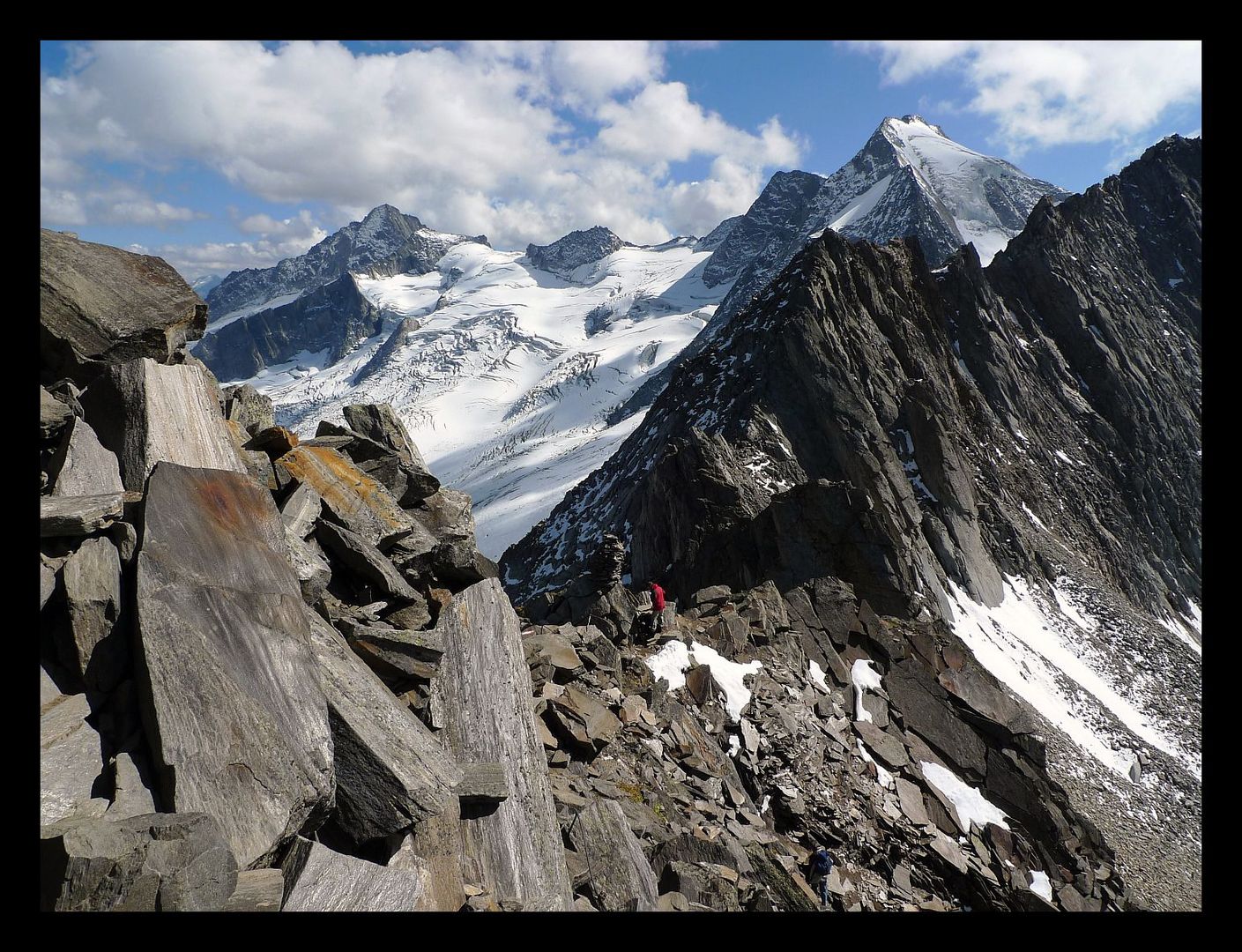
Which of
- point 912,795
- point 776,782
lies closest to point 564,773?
point 776,782

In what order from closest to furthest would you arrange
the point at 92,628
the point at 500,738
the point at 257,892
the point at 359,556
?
the point at 257,892 < the point at 92,628 < the point at 500,738 < the point at 359,556

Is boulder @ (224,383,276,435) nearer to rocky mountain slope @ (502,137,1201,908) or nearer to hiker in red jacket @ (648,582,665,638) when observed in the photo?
hiker in red jacket @ (648,582,665,638)

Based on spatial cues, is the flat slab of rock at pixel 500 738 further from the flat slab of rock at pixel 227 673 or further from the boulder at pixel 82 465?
the boulder at pixel 82 465

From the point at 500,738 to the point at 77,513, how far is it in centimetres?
552

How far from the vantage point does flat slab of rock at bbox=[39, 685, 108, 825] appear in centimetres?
523

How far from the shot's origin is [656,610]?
16891 millimetres

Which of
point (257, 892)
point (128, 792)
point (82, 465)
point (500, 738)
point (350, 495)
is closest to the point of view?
point (257, 892)

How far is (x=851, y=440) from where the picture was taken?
155ft

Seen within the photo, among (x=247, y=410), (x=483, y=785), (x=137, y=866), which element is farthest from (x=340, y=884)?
(x=247, y=410)

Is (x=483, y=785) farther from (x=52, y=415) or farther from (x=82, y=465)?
(x=52, y=415)

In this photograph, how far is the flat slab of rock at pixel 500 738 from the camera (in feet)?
24.7

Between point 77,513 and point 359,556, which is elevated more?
point 77,513
